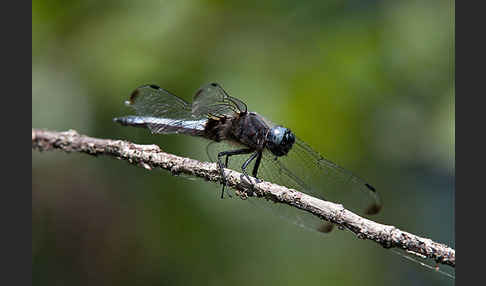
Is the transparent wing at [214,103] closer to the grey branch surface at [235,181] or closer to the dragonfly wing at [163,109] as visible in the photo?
the dragonfly wing at [163,109]

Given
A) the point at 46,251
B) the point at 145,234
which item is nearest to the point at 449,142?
the point at 145,234

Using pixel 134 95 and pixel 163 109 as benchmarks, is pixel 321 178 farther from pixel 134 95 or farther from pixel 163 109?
pixel 134 95

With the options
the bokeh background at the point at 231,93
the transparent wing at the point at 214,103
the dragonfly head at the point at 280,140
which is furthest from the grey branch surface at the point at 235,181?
the bokeh background at the point at 231,93

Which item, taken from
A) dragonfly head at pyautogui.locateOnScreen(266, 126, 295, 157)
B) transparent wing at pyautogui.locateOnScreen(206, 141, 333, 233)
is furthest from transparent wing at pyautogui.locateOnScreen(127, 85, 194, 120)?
dragonfly head at pyautogui.locateOnScreen(266, 126, 295, 157)

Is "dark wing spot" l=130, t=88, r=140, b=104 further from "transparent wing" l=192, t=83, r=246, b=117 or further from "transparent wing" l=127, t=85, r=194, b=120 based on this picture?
"transparent wing" l=192, t=83, r=246, b=117

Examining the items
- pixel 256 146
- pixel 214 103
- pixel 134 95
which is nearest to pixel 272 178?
pixel 256 146

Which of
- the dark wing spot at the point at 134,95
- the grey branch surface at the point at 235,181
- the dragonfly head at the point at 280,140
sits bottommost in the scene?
the grey branch surface at the point at 235,181

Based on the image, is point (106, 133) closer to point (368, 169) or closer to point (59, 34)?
point (59, 34)
